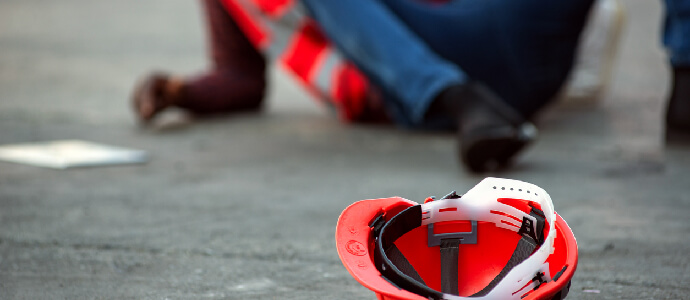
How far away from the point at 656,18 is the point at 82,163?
4.20 m

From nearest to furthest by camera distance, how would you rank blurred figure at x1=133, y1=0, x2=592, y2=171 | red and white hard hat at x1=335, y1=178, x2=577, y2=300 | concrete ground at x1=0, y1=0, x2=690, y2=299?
red and white hard hat at x1=335, y1=178, x2=577, y2=300
concrete ground at x1=0, y1=0, x2=690, y2=299
blurred figure at x1=133, y1=0, x2=592, y2=171

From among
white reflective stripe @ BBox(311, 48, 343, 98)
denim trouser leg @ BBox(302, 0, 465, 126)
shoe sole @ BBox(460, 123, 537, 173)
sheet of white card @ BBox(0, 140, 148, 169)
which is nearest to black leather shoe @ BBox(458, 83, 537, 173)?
shoe sole @ BBox(460, 123, 537, 173)

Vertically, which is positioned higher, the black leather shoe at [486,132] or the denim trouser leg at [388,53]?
the denim trouser leg at [388,53]

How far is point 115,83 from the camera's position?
319 cm

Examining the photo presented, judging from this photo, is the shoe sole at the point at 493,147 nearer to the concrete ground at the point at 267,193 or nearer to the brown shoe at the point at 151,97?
the concrete ground at the point at 267,193

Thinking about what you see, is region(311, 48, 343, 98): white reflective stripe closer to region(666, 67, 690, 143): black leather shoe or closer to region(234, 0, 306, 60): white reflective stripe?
region(234, 0, 306, 60): white reflective stripe

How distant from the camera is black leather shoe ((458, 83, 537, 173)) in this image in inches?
60.5

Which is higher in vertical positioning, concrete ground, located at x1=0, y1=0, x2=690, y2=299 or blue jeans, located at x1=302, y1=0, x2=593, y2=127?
blue jeans, located at x1=302, y1=0, x2=593, y2=127

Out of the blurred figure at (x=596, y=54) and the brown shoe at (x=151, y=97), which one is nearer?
the brown shoe at (x=151, y=97)

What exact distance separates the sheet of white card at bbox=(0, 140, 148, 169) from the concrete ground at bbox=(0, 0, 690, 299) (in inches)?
2.0

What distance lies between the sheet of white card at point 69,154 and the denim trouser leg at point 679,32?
4.15 ft

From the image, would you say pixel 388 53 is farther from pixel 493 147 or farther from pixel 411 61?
pixel 493 147

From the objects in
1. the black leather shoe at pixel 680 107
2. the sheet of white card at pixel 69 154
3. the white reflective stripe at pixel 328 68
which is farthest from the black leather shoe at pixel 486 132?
the sheet of white card at pixel 69 154

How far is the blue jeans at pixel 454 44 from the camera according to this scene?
176 centimetres
